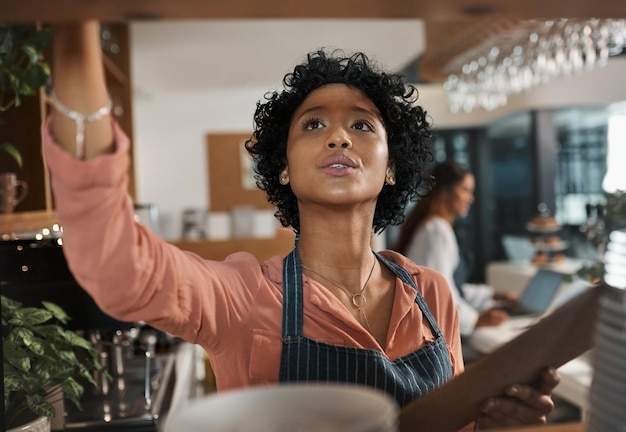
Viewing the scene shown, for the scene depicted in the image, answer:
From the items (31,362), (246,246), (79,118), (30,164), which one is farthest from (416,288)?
(246,246)

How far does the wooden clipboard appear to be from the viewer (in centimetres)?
72

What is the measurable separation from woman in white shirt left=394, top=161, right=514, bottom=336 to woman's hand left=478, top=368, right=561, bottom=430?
7.85 feet

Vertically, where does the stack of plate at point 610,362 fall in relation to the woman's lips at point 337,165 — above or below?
below

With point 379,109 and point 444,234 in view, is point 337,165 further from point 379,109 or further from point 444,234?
point 444,234

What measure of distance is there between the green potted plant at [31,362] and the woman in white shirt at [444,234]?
206 centimetres

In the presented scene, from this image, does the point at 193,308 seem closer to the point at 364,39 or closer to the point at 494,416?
the point at 494,416

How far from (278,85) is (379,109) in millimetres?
5160

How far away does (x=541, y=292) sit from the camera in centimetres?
325

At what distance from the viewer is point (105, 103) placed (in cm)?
66

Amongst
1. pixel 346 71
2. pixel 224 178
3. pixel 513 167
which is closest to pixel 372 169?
pixel 346 71

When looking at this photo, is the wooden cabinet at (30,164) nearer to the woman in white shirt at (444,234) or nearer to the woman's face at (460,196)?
the woman in white shirt at (444,234)

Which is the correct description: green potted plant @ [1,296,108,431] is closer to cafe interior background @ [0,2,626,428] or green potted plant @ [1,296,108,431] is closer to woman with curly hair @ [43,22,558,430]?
woman with curly hair @ [43,22,558,430]

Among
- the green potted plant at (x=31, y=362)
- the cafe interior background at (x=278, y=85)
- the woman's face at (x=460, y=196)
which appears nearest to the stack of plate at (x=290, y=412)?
the green potted plant at (x=31, y=362)

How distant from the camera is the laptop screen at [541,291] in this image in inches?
125
